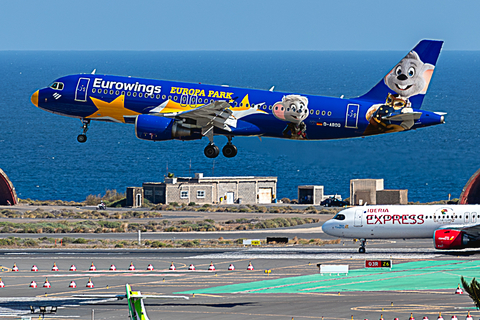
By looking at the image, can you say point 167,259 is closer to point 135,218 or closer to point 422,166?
point 422,166

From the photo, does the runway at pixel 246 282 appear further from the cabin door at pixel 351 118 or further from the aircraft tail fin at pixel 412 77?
the aircraft tail fin at pixel 412 77

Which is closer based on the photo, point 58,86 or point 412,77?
point 58,86

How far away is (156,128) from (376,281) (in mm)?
18137

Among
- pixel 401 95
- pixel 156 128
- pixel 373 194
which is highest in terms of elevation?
pixel 401 95

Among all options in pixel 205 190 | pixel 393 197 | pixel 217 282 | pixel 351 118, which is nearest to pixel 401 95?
pixel 351 118

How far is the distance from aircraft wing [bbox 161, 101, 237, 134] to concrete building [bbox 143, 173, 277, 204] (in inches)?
2756

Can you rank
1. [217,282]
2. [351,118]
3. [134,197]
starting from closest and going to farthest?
[351,118], [217,282], [134,197]

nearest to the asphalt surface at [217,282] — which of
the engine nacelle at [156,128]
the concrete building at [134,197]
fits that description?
the engine nacelle at [156,128]

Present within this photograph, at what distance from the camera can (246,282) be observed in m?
61.5

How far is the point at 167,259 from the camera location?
7438 centimetres

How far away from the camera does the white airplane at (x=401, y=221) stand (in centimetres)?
7400

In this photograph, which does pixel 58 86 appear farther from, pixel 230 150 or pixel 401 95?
pixel 401 95

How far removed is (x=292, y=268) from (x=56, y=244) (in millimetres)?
30381

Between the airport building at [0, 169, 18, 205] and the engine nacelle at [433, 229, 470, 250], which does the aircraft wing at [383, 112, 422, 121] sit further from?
the airport building at [0, 169, 18, 205]
